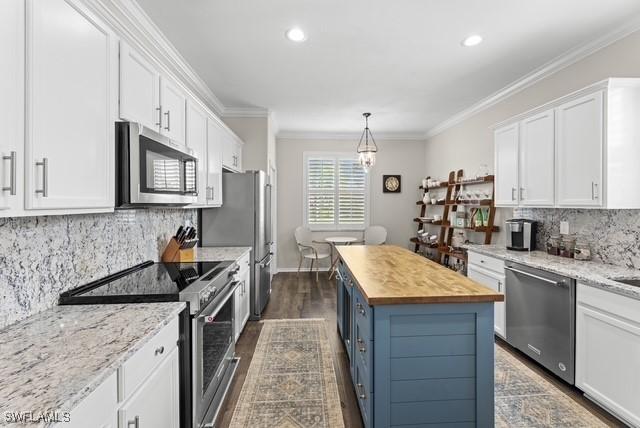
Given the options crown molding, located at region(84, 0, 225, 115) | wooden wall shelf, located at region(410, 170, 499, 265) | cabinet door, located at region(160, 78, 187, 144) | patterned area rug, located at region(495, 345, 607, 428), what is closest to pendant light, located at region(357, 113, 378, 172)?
wooden wall shelf, located at region(410, 170, 499, 265)

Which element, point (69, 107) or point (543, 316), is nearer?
point (69, 107)

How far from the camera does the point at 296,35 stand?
2.71 metres

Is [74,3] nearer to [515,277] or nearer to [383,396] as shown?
[383,396]

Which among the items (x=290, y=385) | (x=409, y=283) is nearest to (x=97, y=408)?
(x=409, y=283)

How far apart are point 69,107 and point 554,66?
3.88 meters

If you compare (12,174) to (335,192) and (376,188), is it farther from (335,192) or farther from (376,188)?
(376,188)

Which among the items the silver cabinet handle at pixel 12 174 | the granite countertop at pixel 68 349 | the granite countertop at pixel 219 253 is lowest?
the granite countertop at pixel 68 349

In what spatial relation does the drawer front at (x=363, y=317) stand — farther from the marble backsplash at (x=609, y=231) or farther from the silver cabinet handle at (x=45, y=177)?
the marble backsplash at (x=609, y=231)

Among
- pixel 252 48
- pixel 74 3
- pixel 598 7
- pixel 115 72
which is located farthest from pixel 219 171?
pixel 598 7

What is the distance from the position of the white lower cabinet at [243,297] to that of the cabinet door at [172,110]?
1.29 meters

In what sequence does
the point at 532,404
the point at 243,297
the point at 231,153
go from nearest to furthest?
the point at 532,404 < the point at 243,297 < the point at 231,153

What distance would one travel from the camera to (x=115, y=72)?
1626 mm

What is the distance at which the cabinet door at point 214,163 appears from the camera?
3.20 meters

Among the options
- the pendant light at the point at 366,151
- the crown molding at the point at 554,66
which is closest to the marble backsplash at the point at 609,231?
the crown molding at the point at 554,66
